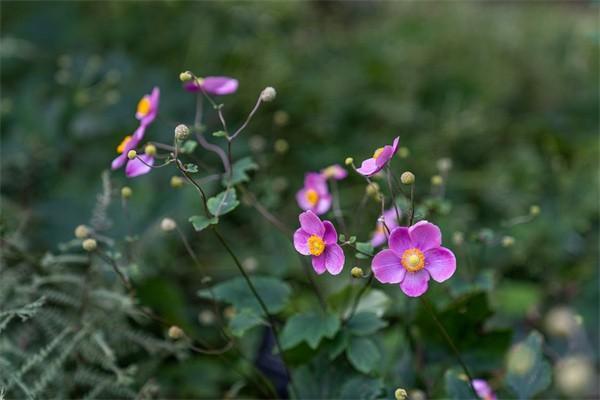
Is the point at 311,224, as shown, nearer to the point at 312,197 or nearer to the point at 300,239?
the point at 300,239

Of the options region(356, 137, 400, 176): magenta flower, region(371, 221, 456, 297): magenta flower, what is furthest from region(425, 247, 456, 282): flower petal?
region(356, 137, 400, 176): magenta flower

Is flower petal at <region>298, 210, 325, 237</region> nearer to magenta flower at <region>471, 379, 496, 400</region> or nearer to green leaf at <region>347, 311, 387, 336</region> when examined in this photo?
green leaf at <region>347, 311, 387, 336</region>

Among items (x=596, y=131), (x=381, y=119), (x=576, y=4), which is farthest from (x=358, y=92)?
(x=576, y=4)

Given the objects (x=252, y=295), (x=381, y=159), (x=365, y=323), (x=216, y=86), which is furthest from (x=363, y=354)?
(x=216, y=86)

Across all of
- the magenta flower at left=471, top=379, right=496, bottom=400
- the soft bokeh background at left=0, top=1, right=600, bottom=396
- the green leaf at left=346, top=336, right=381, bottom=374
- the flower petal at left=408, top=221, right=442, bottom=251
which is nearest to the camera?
the flower petal at left=408, top=221, right=442, bottom=251

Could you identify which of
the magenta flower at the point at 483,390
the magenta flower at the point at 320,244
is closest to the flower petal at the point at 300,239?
the magenta flower at the point at 320,244

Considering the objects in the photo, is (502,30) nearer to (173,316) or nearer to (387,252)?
(173,316)
